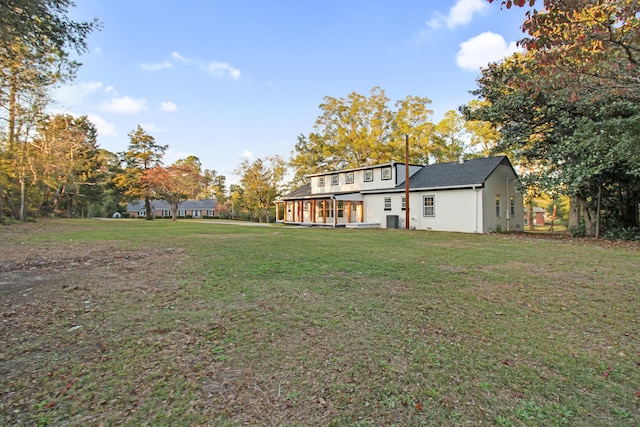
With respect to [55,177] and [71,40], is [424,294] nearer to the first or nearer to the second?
[71,40]

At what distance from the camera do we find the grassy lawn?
208 cm

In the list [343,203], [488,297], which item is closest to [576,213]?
[343,203]

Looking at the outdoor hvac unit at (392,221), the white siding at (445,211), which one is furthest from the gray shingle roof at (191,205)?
Result: the white siding at (445,211)

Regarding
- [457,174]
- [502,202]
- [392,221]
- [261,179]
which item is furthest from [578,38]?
[261,179]

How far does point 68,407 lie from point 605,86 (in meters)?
7.60

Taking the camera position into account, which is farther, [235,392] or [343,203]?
[343,203]

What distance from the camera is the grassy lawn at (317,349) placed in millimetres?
2078

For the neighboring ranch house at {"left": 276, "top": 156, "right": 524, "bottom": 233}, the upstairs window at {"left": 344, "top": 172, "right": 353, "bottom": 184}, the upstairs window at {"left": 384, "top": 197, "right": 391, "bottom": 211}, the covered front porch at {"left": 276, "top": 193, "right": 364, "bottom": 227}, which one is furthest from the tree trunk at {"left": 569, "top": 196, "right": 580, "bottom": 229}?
the upstairs window at {"left": 344, "top": 172, "right": 353, "bottom": 184}

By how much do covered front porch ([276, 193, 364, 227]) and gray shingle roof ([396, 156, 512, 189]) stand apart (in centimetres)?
372

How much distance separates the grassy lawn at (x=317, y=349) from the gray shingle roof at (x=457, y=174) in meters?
12.2

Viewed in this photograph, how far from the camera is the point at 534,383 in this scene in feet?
7.91

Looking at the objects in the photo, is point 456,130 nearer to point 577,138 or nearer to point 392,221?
point 392,221

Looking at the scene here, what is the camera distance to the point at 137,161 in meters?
40.5

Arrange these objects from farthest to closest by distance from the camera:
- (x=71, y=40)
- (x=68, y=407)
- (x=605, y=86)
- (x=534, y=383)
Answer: (x=71, y=40) → (x=605, y=86) → (x=534, y=383) → (x=68, y=407)
